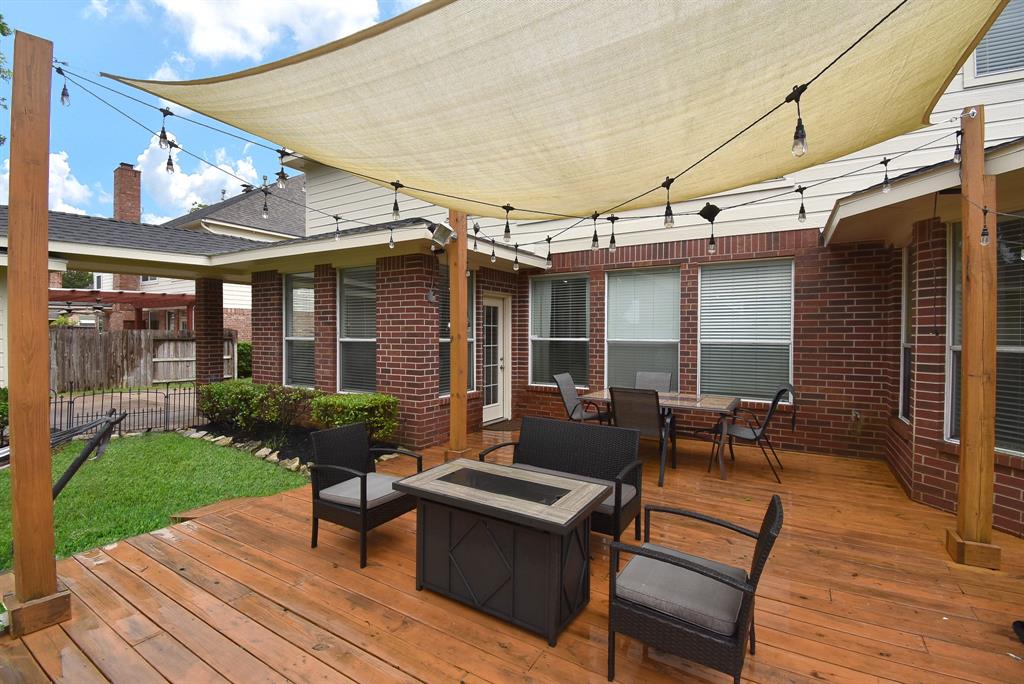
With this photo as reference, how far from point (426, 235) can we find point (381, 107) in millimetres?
2538

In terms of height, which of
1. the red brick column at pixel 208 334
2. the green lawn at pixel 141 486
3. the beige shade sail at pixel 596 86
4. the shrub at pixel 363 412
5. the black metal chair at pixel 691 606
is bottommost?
the green lawn at pixel 141 486

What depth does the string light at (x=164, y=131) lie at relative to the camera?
2799 millimetres

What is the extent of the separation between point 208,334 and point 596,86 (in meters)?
8.68

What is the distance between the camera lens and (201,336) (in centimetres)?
838

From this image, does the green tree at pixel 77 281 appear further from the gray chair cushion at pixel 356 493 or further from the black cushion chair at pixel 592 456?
the black cushion chair at pixel 592 456

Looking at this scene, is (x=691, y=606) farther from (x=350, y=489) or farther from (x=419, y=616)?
(x=350, y=489)

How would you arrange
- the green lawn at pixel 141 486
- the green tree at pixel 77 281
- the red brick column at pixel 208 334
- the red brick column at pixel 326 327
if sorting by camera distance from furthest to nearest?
the green tree at pixel 77 281
the red brick column at pixel 208 334
the red brick column at pixel 326 327
the green lawn at pixel 141 486

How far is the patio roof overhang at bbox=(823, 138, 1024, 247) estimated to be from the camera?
3.00 metres

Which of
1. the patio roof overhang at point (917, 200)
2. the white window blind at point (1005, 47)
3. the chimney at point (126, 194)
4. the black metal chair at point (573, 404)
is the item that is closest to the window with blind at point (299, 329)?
the black metal chair at point (573, 404)

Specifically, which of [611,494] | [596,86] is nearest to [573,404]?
[611,494]

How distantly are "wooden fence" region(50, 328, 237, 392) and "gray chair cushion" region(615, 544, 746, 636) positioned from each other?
43.5 ft

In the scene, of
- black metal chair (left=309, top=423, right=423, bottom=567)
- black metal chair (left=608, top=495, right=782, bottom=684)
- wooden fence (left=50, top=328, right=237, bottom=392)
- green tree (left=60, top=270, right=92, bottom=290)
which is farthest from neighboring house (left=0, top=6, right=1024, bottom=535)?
green tree (left=60, top=270, right=92, bottom=290)

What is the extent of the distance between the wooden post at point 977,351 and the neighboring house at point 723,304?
174 millimetres

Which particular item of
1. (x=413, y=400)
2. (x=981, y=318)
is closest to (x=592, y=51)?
(x=981, y=318)
